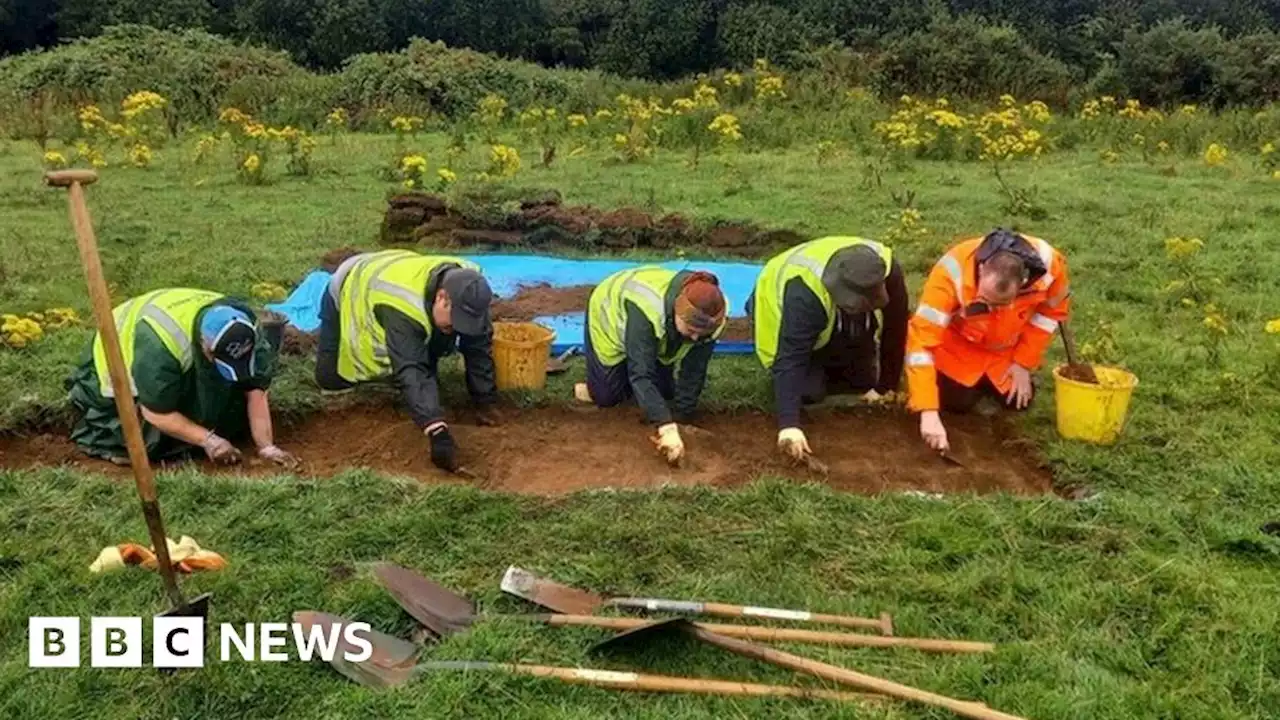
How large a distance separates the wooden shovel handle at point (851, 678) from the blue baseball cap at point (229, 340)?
250 cm

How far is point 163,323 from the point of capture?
5.05 metres

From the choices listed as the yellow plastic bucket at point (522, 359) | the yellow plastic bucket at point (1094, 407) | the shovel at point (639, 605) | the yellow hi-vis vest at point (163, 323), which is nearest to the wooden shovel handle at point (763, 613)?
the shovel at point (639, 605)

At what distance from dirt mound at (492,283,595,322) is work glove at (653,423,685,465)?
229cm

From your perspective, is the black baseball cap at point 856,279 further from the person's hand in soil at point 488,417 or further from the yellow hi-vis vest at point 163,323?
the yellow hi-vis vest at point 163,323

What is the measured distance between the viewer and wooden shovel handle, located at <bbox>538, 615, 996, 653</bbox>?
3625mm

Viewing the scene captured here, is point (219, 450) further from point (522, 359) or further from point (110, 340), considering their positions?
point (110, 340)

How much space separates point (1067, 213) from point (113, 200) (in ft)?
28.6

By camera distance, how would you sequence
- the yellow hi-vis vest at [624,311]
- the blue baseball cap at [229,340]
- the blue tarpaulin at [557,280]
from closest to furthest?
the blue baseball cap at [229,340] → the yellow hi-vis vest at [624,311] → the blue tarpaulin at [557,280]

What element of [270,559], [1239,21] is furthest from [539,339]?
[1239,21]

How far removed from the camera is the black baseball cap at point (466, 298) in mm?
5168

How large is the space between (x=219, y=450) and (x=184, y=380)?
1.15 ft

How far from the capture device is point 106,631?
11.8 ft

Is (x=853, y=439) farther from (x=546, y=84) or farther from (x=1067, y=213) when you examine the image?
(x=546, y=84)

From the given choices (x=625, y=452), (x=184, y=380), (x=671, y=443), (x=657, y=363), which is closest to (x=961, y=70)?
(x=657, y=363)
